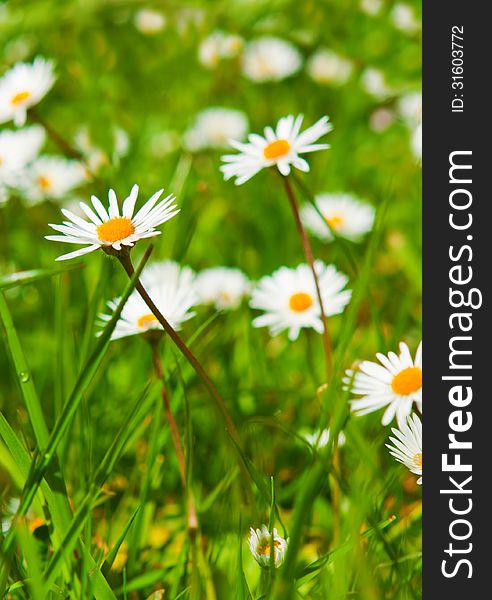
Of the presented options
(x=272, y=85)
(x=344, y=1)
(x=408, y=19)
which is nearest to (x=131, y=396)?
(x=272, y=85)

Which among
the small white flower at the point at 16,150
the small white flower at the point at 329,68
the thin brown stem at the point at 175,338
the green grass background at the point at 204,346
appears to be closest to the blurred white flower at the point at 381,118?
the green grass background at the point at 204,346

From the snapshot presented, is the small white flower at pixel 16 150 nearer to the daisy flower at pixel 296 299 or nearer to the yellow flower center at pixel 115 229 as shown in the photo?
the daisy flower at pixel 296 299

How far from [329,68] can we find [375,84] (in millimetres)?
119

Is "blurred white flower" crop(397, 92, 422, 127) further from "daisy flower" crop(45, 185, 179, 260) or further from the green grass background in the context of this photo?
"daisy flower" crop(45, 185, 179, 260)

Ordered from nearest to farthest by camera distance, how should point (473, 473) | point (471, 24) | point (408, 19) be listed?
1. point (473, 473)
2. point (471, 24)
3. point (408, 19)

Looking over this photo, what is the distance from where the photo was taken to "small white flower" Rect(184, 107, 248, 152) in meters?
1.53

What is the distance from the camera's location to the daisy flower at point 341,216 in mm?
1192

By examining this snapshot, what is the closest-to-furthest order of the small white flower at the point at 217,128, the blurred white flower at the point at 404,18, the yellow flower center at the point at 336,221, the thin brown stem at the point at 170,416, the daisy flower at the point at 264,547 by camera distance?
the daisy flower at the point at 264,547, the thin brown stem at the point at 170,416, the yellow flower center at the point at 336,221, the small white flower at the point at 217,128, the blurred white flower at the point at 404,18

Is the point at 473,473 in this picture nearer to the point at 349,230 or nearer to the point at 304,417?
the point at 304,417

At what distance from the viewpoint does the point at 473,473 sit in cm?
59

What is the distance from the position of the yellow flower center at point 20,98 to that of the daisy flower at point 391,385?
0.69 metres

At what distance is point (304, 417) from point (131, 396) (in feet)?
0.68

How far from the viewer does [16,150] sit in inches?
47.6

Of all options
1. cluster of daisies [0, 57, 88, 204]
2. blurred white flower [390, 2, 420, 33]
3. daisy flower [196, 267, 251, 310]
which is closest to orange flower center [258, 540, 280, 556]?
daisy flower [196, 267, 251, 310]
